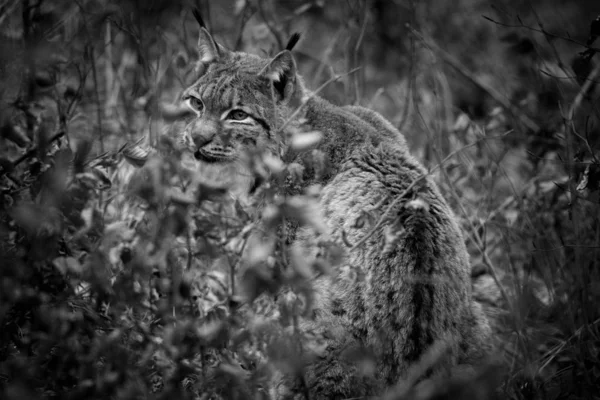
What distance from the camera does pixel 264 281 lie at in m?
2.92

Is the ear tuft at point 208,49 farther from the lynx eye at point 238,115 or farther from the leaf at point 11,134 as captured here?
the leaf at point 11,134

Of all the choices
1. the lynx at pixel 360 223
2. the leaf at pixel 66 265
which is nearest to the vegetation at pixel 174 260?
the leaf at pixel 66 265

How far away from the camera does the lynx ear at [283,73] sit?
447 cm

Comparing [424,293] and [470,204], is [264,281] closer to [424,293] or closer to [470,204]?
[424,293]

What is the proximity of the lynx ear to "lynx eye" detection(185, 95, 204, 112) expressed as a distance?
59cm

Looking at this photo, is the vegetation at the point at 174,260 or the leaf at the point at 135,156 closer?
the vegetation at the point at 174,260

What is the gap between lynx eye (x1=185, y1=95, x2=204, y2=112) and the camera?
4.81m

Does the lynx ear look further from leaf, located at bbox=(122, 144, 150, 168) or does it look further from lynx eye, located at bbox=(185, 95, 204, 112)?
leaf, located at bbox=(122, 144, 150, 168)

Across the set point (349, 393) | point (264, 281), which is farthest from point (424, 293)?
point (264, 281)

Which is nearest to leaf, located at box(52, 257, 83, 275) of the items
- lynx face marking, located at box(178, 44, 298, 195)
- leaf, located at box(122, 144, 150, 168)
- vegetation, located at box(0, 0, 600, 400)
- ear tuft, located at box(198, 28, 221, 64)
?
vegetation, located at box(0, 0, 600, 400)

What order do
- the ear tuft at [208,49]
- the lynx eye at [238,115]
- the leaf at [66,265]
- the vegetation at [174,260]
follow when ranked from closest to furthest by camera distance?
1. the vegetation at [174,260]
2. the leaf at [66,265]
3. the lynx eye at [238,115]
4. the ear tuft at [208,49]

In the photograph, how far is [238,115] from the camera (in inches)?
181

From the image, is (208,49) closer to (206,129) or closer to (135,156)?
(206,129)

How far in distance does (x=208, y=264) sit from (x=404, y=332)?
1.55m
